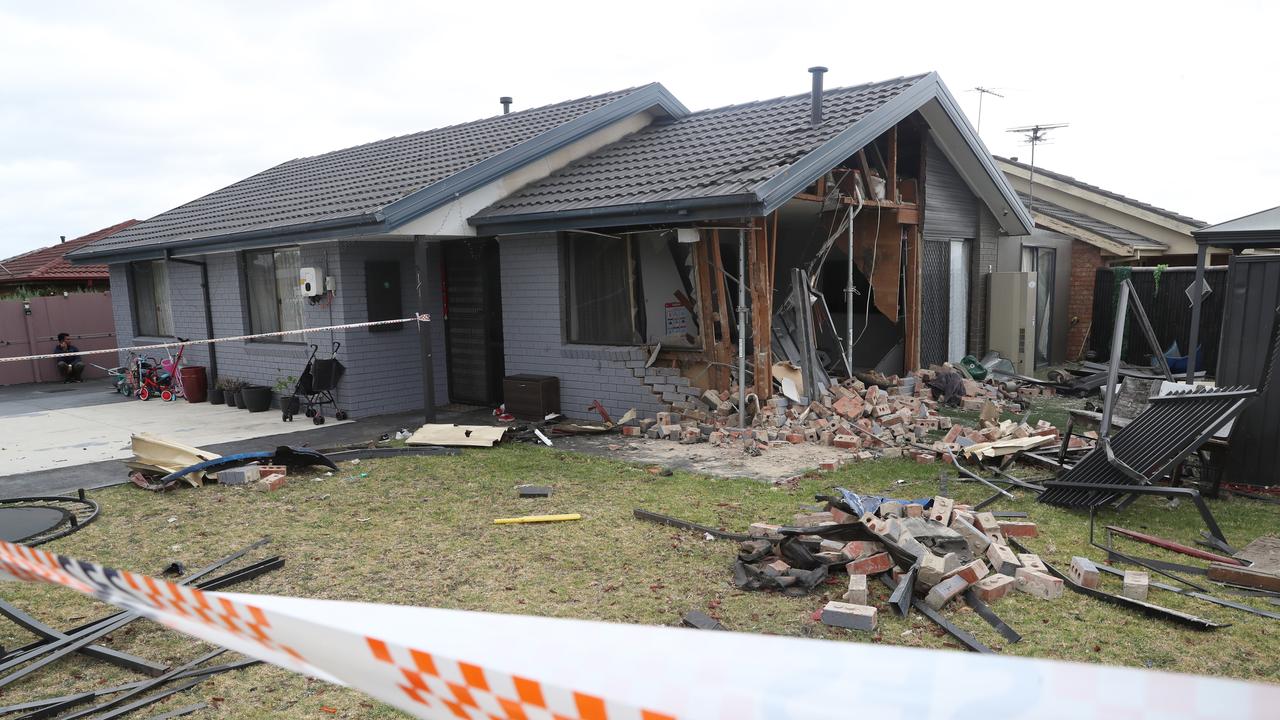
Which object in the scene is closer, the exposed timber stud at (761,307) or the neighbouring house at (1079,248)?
the exposed timber stud at (761,307)

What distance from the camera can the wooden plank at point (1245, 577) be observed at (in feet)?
14.8

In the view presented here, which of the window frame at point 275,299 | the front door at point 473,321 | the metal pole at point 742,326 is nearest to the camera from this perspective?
the metal pole at point 742,326

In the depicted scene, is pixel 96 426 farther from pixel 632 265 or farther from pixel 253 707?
pixel 253 707

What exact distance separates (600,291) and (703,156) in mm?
2125

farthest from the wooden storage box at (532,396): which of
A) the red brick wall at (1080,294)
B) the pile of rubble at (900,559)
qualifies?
the red brick wall at (1080,294)

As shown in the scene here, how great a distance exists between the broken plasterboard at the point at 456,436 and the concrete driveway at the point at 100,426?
2044 millimetres

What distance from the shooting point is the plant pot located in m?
11.5

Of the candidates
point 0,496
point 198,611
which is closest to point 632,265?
point 0,496

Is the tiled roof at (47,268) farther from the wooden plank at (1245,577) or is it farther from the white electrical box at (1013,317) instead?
the wooden plank at (1245,577)

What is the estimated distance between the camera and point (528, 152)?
10609mm

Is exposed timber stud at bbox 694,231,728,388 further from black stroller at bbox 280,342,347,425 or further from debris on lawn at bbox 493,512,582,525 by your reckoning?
black stroller at bbox 280,342,347,425

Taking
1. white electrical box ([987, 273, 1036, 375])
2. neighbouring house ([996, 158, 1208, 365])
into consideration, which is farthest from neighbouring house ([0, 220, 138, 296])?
neighbouring house ([996, 158, 1208, 365])

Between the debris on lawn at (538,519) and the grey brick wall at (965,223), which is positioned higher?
the grey brick wall at (965,223)

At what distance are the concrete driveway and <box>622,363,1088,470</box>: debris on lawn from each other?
4932 mm
